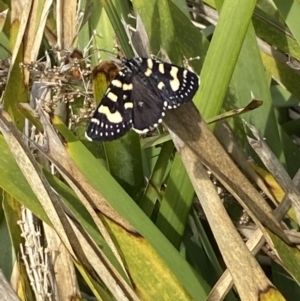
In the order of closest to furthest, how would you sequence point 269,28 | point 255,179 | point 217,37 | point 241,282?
point 241,282 → point 217,37 → point 255,179 → point 269,28

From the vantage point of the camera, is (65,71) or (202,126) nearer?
(202,126)

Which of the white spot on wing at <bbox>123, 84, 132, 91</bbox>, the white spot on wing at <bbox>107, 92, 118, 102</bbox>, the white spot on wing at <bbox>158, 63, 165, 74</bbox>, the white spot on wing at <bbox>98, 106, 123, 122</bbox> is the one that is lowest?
the white spot on wing at <bbox>98, 106, 123, 122</bbox>

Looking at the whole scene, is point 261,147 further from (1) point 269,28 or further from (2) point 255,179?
(1) point 269,28

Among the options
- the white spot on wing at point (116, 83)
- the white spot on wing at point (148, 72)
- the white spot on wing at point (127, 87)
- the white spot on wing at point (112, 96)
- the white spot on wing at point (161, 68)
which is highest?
the white spot on wing at point (161, 68)

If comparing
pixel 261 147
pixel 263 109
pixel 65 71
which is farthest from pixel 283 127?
pixel 65 71

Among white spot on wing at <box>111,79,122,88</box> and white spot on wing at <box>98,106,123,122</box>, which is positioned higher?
white spot on wing at <box>111,79,122,88</box>

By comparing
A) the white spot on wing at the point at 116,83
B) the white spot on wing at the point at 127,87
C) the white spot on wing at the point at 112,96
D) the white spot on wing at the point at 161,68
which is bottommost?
the white spot on wing at the point at 112,96

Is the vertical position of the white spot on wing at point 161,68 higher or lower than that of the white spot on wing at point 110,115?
→ higher

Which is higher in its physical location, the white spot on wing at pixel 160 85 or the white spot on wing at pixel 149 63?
the white spot on wing at pixel 149 63
